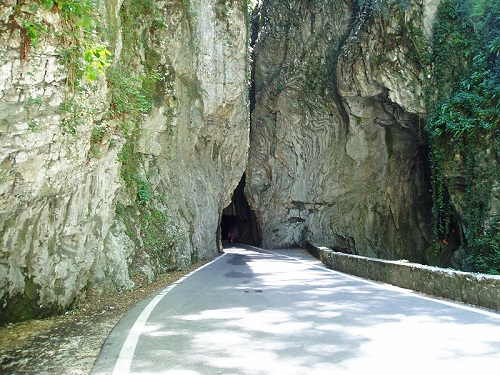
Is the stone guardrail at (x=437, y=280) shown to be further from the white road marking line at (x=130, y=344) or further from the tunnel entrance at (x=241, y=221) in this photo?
the tunnel entrance at (x=241, y=221)

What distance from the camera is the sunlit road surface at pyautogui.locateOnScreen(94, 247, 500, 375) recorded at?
4000 mm

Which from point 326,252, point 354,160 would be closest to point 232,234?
point 354,160

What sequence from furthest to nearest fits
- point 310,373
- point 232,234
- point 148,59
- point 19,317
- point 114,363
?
point 232,234 < point 148,59 < point 19,317 < point 114,363 < point 310,373

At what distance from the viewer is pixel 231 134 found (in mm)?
26891

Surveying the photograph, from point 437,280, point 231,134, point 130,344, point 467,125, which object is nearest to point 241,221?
point 231,134

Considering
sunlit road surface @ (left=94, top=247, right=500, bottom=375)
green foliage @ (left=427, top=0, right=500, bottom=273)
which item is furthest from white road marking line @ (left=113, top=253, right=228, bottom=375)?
green foliage @ (left=427, top=0, right=500, bottom=273)

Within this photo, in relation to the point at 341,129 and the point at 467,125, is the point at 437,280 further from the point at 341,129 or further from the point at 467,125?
the point at 341,129

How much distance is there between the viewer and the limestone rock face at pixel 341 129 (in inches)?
939

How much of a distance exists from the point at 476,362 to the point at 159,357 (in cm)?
297

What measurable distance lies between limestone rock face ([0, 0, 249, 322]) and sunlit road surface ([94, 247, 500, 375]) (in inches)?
61.7

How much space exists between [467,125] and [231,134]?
13.2m

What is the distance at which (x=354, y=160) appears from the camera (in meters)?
30.4

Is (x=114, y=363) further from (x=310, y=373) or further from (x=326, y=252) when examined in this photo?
(x=326, y=252)

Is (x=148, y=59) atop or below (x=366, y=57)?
below
